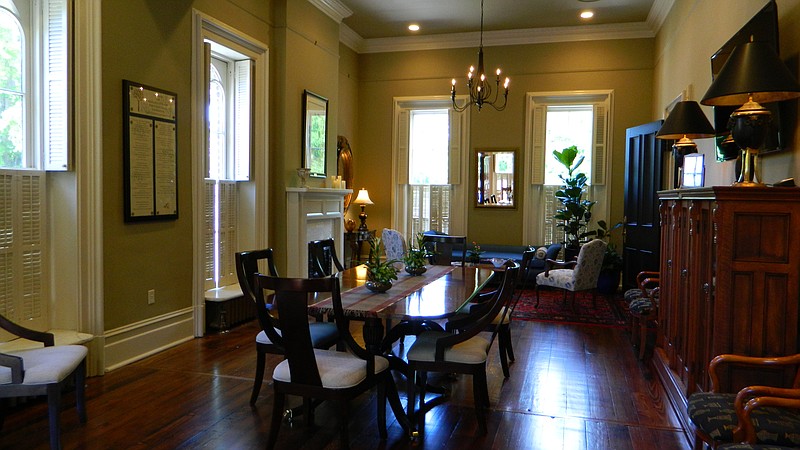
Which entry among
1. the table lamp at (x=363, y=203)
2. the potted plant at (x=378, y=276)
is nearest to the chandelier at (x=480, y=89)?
the table lamp at (x=363, y=203)

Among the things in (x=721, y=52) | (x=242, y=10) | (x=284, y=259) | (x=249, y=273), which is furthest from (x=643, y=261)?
(x=242, y=10)

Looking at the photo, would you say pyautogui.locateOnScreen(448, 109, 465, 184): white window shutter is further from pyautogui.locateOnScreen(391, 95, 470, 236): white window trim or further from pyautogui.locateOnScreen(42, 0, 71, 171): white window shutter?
pyautogui.locateOnScreen(42, 0, 71, 171): white window shutter

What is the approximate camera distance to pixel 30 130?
3.80m

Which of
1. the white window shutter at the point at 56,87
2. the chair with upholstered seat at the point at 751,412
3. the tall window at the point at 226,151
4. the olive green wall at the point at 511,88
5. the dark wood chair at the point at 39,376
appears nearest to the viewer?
the chair with upholstered seat at the point at 751,412

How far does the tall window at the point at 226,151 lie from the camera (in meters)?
5.61

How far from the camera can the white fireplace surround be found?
20.3ft

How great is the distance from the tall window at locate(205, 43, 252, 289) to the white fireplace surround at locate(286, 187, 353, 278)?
583 mm

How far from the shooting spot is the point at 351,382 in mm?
2703

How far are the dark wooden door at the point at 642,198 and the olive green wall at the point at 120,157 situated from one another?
4.68 meters

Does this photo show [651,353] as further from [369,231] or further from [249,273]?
[369,231]

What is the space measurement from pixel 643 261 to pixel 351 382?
15.3 feet

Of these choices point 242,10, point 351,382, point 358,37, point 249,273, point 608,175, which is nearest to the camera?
point 351,382

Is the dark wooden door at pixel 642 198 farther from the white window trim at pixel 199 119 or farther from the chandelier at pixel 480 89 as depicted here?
the white window trim at pixel 199 119

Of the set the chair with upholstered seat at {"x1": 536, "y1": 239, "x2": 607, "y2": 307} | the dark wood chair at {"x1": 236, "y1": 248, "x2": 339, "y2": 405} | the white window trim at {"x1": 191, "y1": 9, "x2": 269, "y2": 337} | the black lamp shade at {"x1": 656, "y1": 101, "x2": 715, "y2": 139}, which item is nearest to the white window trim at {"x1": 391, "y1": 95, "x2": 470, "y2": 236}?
the chair with upholstered seat at {"x1": 536, "y1": 239, "x2": 607, "y2": 307}
